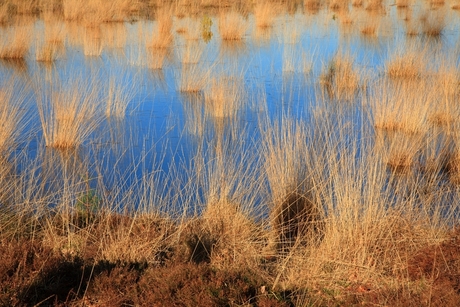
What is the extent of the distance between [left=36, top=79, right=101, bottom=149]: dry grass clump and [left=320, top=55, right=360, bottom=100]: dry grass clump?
9.71 ft

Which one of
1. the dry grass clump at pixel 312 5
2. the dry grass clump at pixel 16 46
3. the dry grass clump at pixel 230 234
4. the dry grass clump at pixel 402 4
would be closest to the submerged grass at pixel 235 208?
the dry grass clump at pixel 230 234

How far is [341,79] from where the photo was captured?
8164 mm

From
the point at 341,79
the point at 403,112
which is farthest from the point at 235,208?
the point at 341,79

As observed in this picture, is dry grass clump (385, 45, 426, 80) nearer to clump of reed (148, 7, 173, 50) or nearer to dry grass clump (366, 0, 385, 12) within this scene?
clump of reed (148, 7, 173, 50)

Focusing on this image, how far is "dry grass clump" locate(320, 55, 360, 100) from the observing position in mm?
7945

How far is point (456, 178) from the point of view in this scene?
18.3ft

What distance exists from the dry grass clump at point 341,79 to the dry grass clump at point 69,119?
2.96 m

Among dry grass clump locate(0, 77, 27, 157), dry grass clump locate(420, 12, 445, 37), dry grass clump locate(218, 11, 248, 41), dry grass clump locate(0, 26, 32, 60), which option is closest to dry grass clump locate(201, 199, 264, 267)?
dry grass clump locate(0, 77, 27, 157)

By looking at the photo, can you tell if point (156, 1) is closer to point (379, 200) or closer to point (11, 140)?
point (11, 140)

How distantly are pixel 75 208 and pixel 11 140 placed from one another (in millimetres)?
1695

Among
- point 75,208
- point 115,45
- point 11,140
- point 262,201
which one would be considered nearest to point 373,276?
point 262,201

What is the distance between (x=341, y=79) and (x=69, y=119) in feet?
12.0

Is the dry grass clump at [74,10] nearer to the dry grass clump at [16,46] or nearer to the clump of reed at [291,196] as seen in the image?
the dry grass clump at [16,46]

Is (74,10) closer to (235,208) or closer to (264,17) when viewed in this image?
(264,17)
